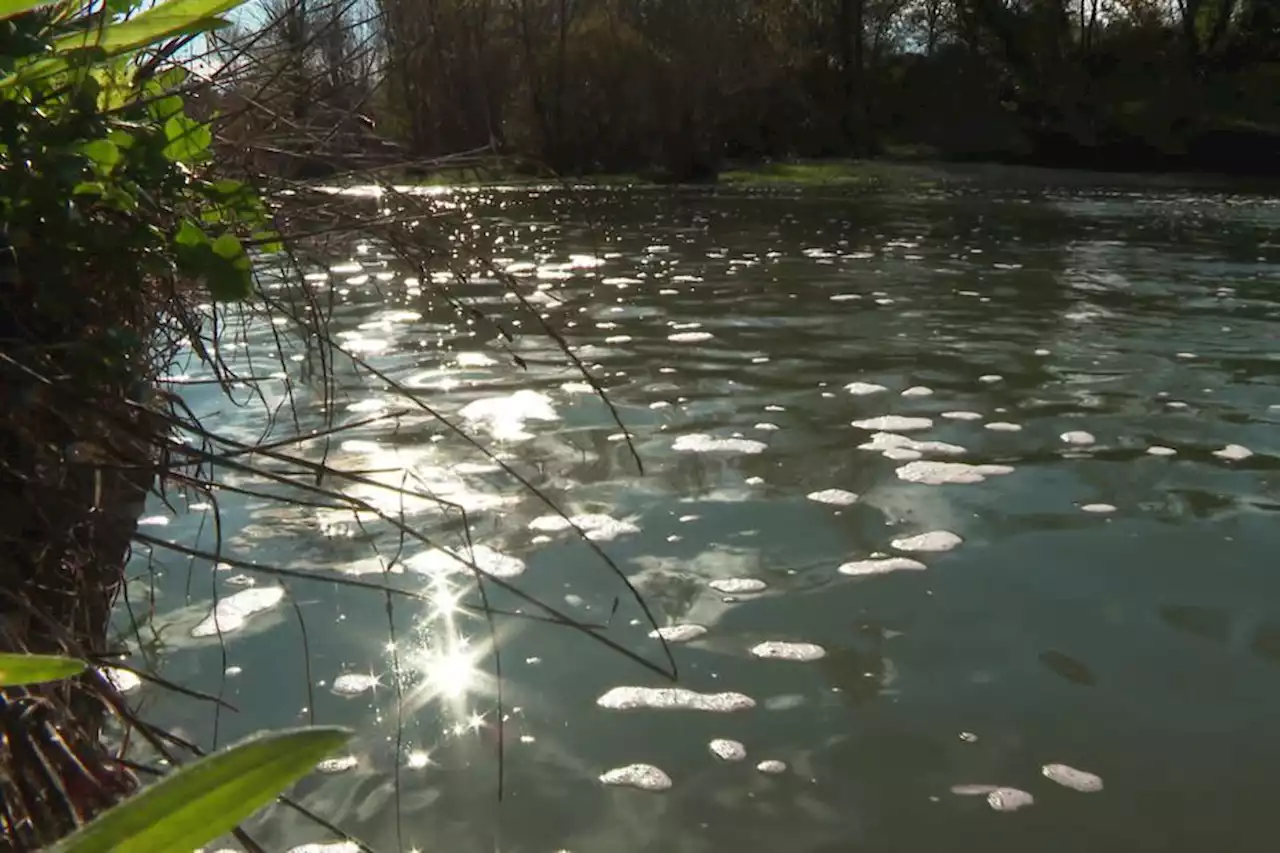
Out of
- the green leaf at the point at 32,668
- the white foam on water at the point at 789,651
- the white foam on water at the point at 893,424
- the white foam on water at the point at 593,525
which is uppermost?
the green leaf at the point at 32,668

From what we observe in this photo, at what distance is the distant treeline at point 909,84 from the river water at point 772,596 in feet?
50.4

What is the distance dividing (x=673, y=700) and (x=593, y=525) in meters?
1.20

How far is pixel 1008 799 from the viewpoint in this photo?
255 cm

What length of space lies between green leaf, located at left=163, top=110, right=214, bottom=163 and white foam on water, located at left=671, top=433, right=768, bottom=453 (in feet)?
11.8

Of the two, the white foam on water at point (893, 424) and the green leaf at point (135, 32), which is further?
the white foam on water at point (893, 424)

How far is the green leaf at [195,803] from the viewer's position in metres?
0.75

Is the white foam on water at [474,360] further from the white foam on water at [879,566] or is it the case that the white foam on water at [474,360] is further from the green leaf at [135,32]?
the green leaf at [135,32]

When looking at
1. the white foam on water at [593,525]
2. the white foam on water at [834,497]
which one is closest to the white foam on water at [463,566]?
the white foam on water at [593,525]

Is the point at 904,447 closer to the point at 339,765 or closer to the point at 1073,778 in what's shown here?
the point at 1073,778

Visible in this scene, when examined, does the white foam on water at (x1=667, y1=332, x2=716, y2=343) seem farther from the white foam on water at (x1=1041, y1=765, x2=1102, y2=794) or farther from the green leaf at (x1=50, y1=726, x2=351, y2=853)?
the green leaf at (x1=50, y1=726, x2=351, y2=853)

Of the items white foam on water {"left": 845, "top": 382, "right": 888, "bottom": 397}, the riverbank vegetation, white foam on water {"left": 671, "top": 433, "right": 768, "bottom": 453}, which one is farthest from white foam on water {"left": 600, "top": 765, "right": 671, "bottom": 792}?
white foam on water {"left": 845, "top": 382, "right": 888, "bottom": 397}

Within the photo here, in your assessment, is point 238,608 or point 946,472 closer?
point 238,608

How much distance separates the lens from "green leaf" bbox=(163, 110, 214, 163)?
4.75 feet

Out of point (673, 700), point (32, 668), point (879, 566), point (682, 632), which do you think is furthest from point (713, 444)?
point (32, 668)
